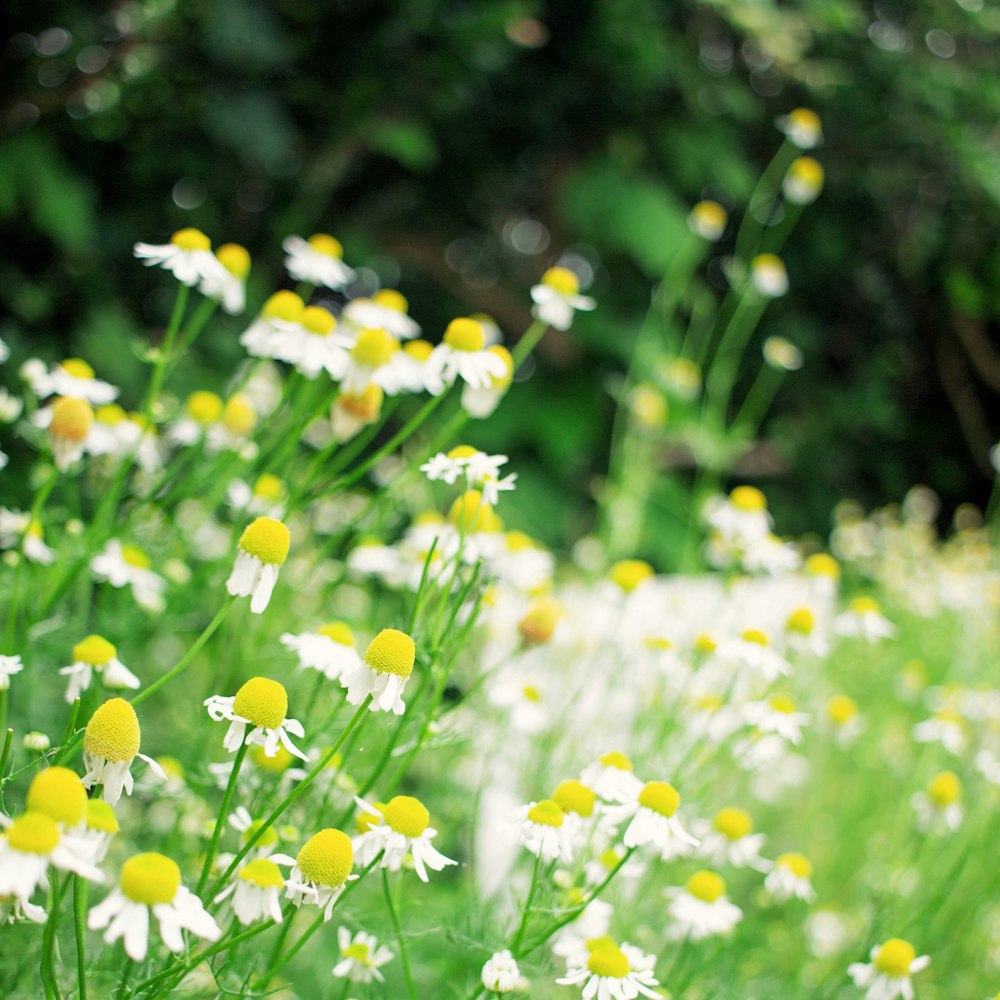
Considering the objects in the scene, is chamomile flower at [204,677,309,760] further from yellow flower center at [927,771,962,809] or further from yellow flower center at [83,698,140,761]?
yellow flower center at [927,771,962,809]

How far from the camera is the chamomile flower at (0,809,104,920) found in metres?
0.35

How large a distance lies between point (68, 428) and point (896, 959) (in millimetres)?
570

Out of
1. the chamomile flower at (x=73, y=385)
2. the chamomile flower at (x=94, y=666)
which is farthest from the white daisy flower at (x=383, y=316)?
the chamomile flower at (x=94, y=666)

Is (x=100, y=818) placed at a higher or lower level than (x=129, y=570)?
higher

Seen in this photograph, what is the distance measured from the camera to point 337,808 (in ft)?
2.37

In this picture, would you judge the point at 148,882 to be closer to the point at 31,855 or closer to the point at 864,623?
the point at 31,855

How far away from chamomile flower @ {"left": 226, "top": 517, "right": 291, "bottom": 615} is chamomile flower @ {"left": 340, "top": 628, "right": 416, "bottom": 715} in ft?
0.22

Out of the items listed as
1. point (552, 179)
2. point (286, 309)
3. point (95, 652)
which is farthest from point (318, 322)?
point (552, 179)

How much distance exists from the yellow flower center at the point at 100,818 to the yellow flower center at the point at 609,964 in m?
0.24

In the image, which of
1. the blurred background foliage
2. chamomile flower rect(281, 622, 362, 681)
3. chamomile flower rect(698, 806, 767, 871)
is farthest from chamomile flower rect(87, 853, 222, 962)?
the blurred background foliage

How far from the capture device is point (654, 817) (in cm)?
57

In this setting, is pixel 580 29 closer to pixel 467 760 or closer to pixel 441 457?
pixel 467 760

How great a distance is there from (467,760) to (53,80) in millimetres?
1158

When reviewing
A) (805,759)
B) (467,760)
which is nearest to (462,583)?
(467,760)
